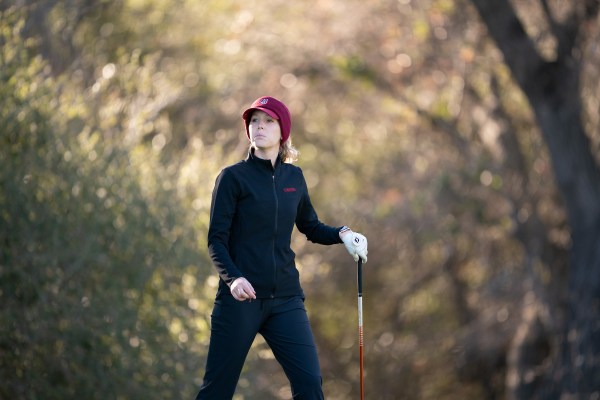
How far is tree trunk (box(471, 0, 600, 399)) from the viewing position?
13289 mm

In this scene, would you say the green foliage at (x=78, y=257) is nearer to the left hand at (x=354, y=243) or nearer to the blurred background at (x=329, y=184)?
the blurred background at (x=329, y=184)

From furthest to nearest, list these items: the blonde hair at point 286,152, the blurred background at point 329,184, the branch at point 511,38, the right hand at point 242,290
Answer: the branch at point 511,38, the blurred background at point 329,184, the blonde hair at point 286,152, the right hand at point 242,290

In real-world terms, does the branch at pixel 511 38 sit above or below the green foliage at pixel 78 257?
above

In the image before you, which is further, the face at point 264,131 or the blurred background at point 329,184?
the blurred background at point 329,184

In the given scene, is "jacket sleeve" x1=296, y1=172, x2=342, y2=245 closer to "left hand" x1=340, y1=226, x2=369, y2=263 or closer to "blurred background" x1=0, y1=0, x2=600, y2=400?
"left hand" x1=340, y1=226, x2=369, y2=263

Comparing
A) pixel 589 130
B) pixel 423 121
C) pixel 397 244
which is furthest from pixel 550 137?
pixel 397 244

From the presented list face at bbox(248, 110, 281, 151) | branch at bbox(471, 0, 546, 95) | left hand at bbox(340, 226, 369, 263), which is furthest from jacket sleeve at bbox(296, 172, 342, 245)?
branch at bbox(471, 0, 546, 95)

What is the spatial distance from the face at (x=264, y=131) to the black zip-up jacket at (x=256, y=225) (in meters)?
0.07

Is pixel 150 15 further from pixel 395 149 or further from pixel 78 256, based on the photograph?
pixel 78 256

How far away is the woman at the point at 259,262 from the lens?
5582 millimetres

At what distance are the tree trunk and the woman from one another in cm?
798

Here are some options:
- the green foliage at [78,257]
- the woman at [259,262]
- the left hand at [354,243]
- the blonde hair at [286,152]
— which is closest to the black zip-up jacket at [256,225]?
the woman at [259,262]

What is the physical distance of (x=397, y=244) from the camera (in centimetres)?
1830

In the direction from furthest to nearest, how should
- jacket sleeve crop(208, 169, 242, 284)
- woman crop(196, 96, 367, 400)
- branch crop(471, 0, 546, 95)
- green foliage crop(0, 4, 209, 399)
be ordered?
branch crop(471, 0, 546, 95), green foliage crop(0, 4, 209, 399), woman crop(196, 96, 367, 400), jacket sleeve crop(208, 169, 242, 284)
